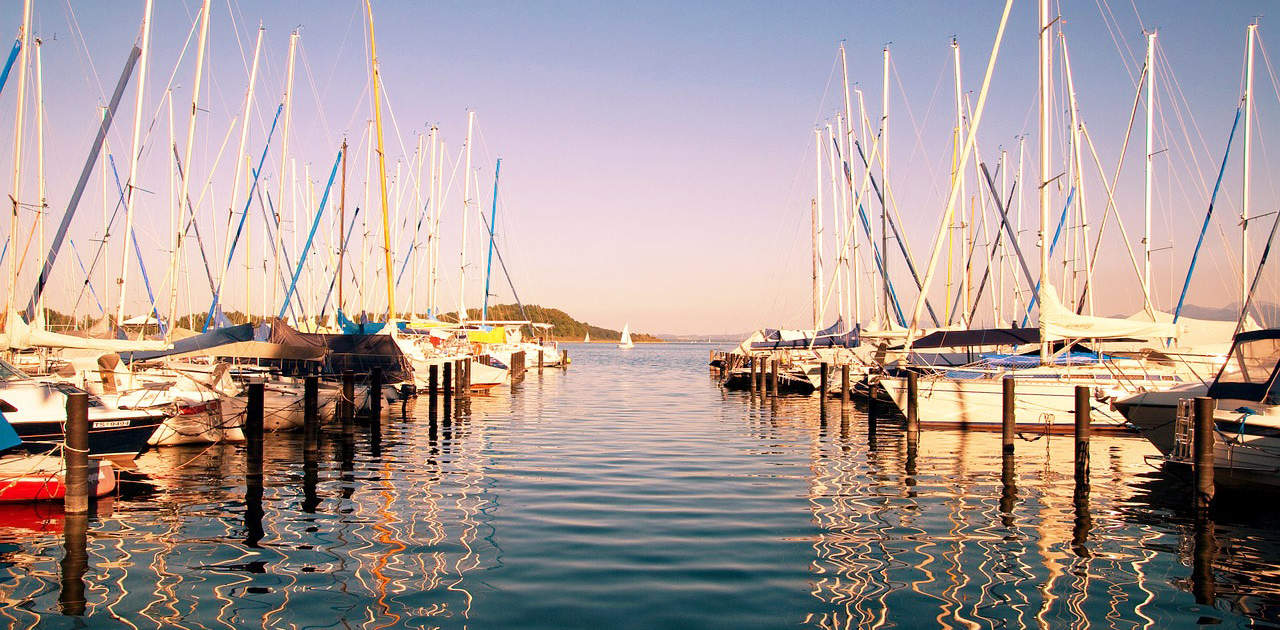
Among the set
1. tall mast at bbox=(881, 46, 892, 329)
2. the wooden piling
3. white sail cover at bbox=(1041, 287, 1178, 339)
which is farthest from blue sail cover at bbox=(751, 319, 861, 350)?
the wooden piling

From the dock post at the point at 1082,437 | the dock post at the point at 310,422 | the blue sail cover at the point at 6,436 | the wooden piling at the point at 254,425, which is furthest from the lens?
the dock post at the point at 310,422

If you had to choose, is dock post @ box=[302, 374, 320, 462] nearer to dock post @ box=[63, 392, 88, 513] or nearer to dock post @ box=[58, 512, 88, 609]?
dock post @ box=[63, 392, 88, 513]

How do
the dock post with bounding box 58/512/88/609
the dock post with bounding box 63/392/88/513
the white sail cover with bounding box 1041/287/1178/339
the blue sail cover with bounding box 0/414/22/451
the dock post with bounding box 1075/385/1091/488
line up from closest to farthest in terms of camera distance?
the dock post with bounding box 58/512/88/609 → the dock post with bounding box 63/392/88/513 → the blue sail cover with bounding box 0/414/22/451 → the dock post with bounding box 1075/385/1091/488 → the white sail cover with bounding box 1041/287/1178/339

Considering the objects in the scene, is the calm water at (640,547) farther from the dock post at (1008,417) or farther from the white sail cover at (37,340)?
the white sail cover at (37,340)

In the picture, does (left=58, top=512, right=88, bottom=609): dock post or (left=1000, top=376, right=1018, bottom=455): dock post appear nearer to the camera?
(left=58, top=512, right=88, bottom=609): dock post

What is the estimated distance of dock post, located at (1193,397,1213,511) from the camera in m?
14.1

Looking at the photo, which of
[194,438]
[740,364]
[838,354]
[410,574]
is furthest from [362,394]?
[740,364]

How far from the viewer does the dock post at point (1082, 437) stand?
54.3 feet

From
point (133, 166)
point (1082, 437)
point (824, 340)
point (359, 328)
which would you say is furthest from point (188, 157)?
point (824, 340)

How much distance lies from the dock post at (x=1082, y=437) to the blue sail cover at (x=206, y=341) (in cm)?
2038

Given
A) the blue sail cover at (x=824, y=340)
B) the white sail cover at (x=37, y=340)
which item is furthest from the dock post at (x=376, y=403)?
the blue sail cover at (x=824, y=340)

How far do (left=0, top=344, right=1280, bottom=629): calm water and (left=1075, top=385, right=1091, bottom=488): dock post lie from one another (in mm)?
469

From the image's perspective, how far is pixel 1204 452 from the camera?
46.6ft

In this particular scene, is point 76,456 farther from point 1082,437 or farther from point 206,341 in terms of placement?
point 1082,437
